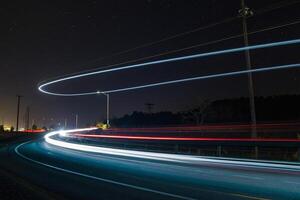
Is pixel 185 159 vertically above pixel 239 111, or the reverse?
pixel 239 111

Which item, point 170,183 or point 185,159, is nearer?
point 170,183

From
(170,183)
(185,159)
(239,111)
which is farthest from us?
(239,111)

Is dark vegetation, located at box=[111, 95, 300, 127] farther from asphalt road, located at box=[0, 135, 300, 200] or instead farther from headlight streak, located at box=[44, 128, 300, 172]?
asphalt road, located at box=[0, 135, 300, 200]

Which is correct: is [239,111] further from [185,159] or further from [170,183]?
[170,183]

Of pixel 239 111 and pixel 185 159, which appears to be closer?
pixel 185 159

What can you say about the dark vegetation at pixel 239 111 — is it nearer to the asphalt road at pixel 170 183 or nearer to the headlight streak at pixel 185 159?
the headlight streak at pixel 185 159

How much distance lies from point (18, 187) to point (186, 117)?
215 ft

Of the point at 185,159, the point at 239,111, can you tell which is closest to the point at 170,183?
the point at 185,159

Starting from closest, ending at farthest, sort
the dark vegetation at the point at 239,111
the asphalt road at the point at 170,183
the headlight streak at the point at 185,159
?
the asphalt road at the point at 170,183 → the headlight streak at the point at 185,159 → the dark vegetation at the point at 239,111

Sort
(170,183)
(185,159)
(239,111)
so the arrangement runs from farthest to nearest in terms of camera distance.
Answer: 1. (239,111)
2. (185,159)
3. (170,183)

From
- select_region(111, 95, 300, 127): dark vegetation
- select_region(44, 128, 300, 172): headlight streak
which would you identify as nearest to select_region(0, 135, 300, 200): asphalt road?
select_region(44, 128, 300, 172): headlight streak

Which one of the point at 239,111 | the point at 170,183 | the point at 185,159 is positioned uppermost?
the point at 239,111

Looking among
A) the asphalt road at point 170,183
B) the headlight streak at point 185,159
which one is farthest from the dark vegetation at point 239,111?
the asphalt road at point 170,183

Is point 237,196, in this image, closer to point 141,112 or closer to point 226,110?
point 226,110
